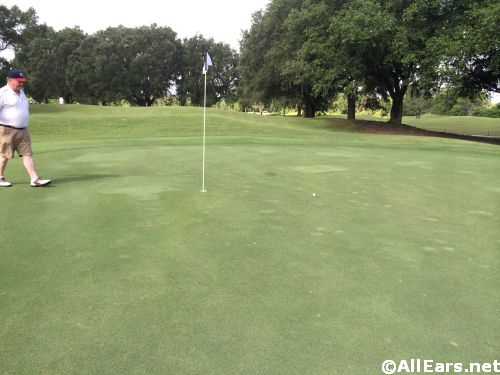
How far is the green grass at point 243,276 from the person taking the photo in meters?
2.97

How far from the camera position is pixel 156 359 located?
286 centimetres

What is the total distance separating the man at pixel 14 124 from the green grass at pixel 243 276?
17.3 inches

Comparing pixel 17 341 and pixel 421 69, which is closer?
pixel 17 341

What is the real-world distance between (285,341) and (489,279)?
2.39 metres

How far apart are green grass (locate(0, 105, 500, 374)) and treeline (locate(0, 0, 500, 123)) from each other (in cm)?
2218

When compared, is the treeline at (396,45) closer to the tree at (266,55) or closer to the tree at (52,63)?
the tree at (266,55)

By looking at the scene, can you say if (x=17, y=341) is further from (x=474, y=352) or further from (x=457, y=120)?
(x=457, y=120)

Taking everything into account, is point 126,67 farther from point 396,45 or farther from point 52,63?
point 396,45

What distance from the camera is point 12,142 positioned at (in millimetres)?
8211

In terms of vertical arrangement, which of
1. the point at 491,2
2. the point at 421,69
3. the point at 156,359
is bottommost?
the point at 156,359

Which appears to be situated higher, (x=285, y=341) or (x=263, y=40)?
(x=263, y=40)

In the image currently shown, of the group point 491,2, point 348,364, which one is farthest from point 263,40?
point 348,364

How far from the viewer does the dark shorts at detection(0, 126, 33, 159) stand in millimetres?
8141

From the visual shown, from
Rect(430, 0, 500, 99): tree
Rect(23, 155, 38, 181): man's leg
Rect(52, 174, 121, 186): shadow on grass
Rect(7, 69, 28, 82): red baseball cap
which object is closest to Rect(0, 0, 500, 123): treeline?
Rect(430, 0, 500, 99): tree
